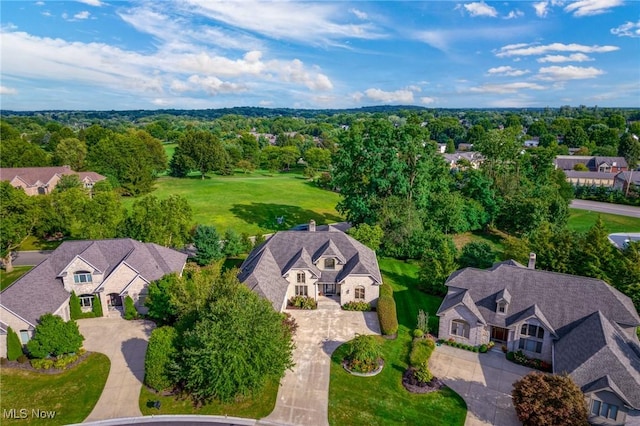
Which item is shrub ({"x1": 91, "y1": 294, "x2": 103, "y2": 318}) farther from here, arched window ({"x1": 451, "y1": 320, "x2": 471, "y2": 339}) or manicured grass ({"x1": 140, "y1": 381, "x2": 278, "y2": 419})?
arched window ({"x1": 451, "y1": 320, "x2": 471, "y2": 339})

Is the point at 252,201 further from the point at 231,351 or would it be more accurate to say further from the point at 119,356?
the point at 231,351

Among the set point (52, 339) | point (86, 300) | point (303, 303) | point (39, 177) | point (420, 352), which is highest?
point (39, 177)

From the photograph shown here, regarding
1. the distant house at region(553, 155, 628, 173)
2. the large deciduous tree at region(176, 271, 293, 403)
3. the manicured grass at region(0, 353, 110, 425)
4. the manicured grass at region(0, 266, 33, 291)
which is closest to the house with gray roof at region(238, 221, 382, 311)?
the large deciduous tree at region(176, 271, 293, 403)

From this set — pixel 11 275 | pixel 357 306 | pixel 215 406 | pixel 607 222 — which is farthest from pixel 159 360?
pixel 607 222

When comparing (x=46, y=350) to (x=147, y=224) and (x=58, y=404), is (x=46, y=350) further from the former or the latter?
(x=147, y=224)

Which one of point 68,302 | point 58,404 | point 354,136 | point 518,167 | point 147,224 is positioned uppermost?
point 354,136

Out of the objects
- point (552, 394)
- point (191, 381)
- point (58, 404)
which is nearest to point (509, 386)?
point (552, 394)

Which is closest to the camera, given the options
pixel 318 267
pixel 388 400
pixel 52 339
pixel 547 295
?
pixel 388 400
